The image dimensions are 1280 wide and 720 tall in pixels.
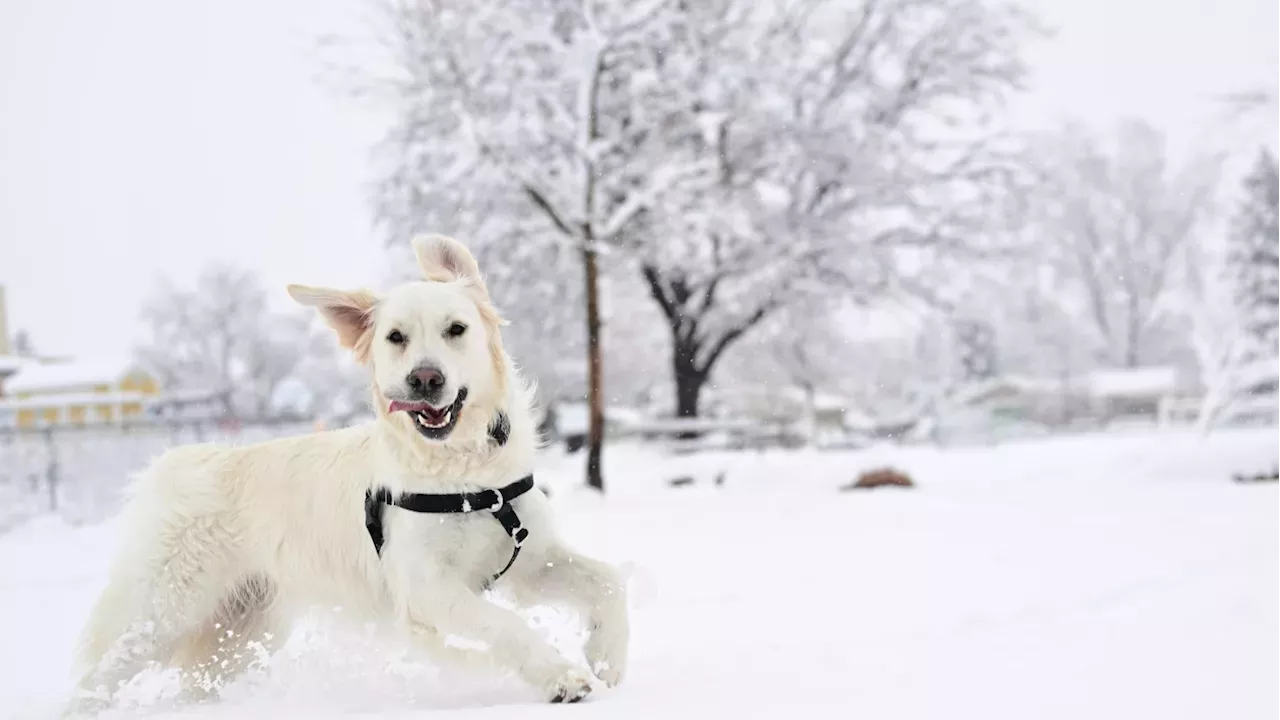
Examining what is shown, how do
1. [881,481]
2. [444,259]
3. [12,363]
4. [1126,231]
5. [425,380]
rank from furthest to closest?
1. [1126,231]
2. [12,363]
3. [881,481]
4. [444,259]
5. [425,380]

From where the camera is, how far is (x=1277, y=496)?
954cm

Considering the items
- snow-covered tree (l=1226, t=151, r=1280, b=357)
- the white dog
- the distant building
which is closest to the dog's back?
the white dog

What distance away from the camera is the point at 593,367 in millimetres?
11555

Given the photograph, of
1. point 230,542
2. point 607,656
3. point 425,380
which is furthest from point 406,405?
point 230,542

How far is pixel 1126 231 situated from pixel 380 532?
110 feet

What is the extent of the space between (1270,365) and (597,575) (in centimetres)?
1401

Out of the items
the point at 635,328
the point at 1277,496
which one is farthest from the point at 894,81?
the point at 635,328

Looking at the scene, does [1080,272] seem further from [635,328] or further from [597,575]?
[597,575]

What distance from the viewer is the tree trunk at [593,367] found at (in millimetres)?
11305

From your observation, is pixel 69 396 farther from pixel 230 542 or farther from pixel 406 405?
pixel 406 405

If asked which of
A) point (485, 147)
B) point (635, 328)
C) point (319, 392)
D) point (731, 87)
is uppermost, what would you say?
point (731, 87)

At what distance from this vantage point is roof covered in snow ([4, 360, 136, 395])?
1956cm

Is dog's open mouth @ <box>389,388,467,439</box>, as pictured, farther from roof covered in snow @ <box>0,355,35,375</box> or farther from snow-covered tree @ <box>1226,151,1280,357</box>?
snow-covered tree @ <box>1226,151,1280,357</box>

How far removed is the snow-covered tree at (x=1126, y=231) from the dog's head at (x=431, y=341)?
27.6m
